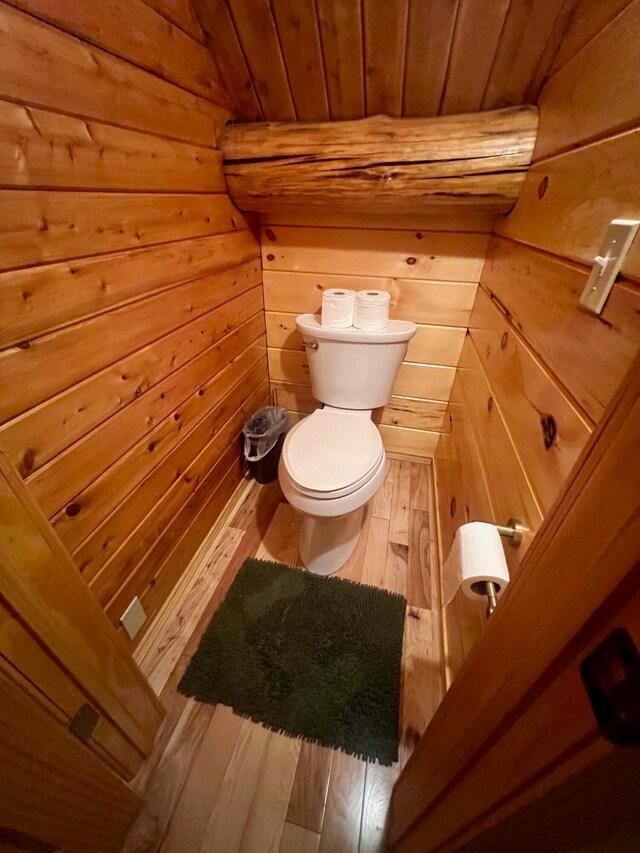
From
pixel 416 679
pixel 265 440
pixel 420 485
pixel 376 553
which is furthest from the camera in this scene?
A: pixel 420 485

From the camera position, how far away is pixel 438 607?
1243 millimetres

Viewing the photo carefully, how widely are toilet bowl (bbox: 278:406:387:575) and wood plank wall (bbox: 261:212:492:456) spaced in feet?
1.38

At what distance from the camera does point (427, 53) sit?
0.95m

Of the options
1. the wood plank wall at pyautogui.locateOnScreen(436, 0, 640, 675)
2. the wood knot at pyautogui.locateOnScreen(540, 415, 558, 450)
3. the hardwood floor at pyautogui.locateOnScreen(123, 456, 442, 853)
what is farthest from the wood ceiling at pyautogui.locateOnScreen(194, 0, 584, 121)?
the hardwood floor at pyautogui.locateOnScreen(123, 456, 442, 853)

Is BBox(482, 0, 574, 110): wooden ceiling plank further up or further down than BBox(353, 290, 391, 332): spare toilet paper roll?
further up

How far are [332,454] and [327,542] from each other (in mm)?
359

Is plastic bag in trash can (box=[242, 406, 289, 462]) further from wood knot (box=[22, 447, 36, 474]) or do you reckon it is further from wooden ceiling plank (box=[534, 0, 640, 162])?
wooden ceiling plank (box=[534, 0, 640, 162])

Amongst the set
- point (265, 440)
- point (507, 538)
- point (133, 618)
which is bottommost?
point (133, 618)

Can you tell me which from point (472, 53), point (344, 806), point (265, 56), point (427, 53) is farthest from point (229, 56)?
point (344, 806)

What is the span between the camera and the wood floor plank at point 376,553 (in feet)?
4.45

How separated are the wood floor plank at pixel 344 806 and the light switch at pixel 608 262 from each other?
1.21m

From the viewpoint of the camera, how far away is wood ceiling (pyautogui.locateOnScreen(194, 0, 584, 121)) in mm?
864

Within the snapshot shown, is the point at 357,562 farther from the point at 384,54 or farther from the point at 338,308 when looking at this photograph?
the point at 384,54

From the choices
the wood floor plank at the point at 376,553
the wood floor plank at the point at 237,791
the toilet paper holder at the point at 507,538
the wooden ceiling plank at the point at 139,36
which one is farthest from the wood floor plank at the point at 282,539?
the wooden ceiling plank at the point at 139,36
